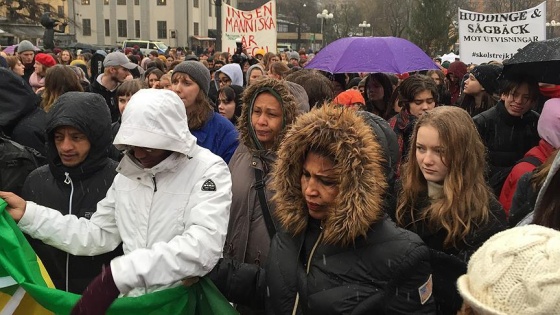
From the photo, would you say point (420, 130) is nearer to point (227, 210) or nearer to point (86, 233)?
point (227, 210)

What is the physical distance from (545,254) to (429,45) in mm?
43051

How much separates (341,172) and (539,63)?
280 cm

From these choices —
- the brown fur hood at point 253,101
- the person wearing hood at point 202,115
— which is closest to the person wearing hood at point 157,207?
the brown fur hood at point 253,101

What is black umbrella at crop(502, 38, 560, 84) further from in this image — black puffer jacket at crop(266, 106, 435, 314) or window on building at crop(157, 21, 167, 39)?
window on building at crop(157, 21, 167, 39)

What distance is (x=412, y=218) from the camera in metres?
3.49

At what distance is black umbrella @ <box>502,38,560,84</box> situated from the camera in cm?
459

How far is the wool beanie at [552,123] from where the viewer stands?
402 cm

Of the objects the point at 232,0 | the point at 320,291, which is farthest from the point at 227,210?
the point at 232,0

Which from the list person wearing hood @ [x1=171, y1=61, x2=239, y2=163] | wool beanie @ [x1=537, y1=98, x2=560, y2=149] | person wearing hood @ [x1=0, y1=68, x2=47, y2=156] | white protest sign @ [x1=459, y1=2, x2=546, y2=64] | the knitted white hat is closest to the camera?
the knitted white hat

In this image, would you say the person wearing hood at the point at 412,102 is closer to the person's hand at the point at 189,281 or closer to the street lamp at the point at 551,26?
the person's hand at the point at 189,281

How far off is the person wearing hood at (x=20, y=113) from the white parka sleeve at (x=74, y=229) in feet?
5.15

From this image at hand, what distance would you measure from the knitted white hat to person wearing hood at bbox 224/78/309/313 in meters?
1.84

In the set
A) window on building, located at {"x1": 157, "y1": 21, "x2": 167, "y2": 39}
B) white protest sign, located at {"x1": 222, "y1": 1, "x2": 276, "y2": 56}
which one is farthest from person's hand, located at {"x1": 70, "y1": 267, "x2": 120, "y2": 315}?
window on building, located at {"x1": 157, "y1": 21, "x2": 167, "y2": 39}

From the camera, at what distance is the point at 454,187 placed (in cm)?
341
